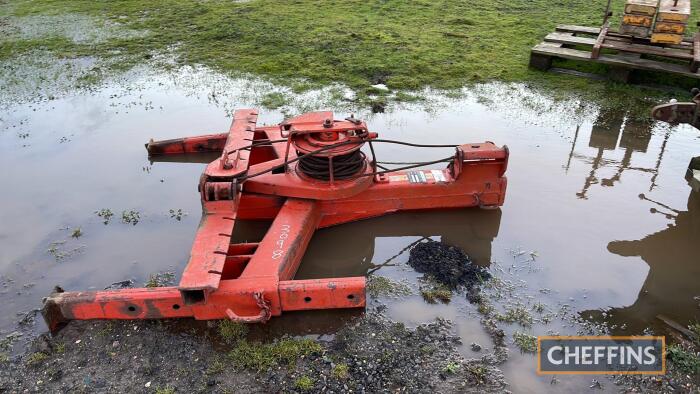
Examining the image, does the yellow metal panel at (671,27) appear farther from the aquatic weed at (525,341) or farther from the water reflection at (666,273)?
the aquatic weed at (525,341)

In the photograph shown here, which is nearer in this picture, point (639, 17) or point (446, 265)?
point (446, 265)

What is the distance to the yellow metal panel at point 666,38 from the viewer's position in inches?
331

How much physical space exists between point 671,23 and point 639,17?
49 cm

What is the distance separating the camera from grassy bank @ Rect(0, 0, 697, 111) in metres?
9.53

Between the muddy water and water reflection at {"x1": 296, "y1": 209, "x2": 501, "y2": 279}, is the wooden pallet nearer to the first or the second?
the muddy water

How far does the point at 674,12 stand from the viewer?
27.3 feet

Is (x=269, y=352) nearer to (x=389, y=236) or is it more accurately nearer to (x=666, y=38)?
(x=389, y=236)

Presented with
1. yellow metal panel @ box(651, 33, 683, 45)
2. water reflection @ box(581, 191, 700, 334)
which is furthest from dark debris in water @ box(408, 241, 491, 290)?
yellow metal panel @ box(651, 33, 683, 45)

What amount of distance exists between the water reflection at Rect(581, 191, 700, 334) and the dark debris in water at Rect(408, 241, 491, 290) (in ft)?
3.32

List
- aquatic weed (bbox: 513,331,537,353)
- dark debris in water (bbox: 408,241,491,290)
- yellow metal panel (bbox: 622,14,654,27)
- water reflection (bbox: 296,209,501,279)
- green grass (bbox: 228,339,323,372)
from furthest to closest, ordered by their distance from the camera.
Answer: yellow metal panel (bbox: 622,14,654,27) → water reflection (bbox: 296,209,501,279) → dark debris in water (bbox: 408,241,491,290) → aquatic weed (bbox: 513,331,537,353) → green grass (bbox: 228,339,323,372)

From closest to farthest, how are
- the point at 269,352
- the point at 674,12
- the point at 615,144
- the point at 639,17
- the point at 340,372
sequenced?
the point at 340,372, the point at 269,352, the point at 615,144, the point at 674,12, the point at 639,17

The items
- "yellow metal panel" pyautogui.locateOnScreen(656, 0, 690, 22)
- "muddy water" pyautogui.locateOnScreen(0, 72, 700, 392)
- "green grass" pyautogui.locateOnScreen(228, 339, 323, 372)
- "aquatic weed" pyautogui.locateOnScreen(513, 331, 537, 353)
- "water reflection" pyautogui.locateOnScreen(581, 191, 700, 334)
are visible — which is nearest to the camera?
"green grass" pyautogui.locateOnScreen(228, 339, 323, 372)

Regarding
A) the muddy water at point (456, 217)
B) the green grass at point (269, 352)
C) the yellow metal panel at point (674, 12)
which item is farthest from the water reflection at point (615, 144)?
the green grass at point (269, 352)

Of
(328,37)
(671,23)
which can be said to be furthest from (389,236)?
(328,37)
